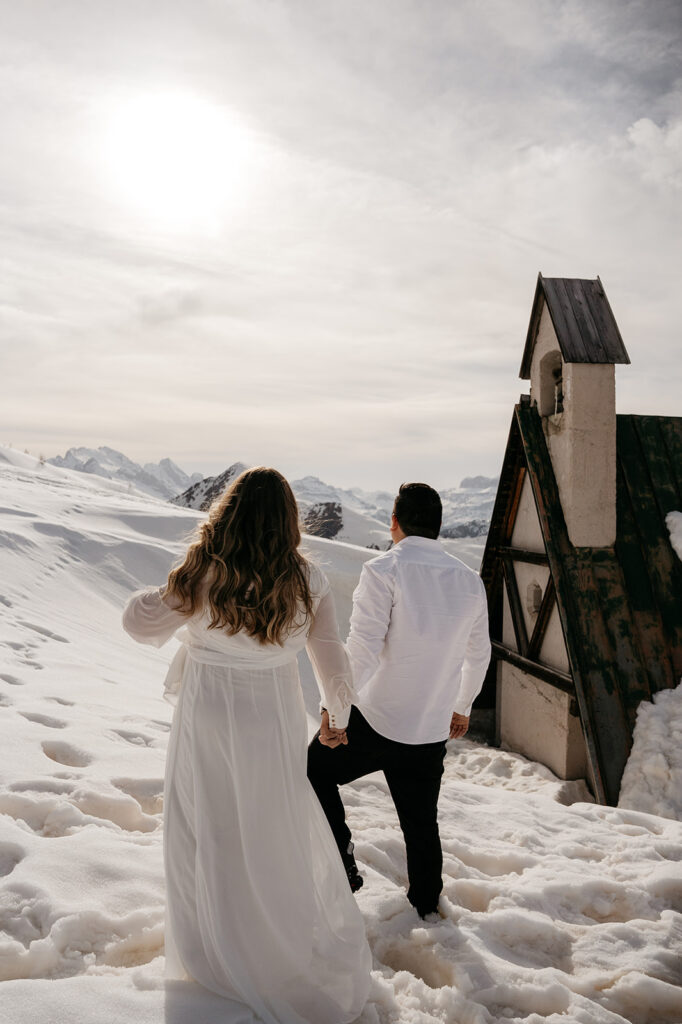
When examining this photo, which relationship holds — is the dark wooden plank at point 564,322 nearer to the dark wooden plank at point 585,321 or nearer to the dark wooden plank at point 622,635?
the dark wooden plank at point 585,321

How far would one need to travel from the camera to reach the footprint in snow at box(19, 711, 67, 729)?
4.47m

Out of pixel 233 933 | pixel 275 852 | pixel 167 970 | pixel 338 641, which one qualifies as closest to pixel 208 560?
pixel 338 641

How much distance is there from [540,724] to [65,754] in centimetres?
565

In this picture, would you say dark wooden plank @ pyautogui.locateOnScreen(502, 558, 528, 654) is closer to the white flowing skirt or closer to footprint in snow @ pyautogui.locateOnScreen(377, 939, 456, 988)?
footprint in snow @ pyautogui.locateOnScreen(377, 939, 456, 988)

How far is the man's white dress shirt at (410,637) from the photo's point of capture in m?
3.09

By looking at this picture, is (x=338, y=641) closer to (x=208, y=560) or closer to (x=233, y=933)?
(x=208, y=560)

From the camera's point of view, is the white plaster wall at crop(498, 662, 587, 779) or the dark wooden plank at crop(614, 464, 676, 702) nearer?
the dark wooden plank at crop(614, 464, 676, 702)

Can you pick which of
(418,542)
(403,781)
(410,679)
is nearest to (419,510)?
(418,542)

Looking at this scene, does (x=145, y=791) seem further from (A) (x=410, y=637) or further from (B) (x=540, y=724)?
(B) (x=540, y=724)

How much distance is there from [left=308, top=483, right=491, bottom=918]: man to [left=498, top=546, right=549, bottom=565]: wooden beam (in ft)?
15.7

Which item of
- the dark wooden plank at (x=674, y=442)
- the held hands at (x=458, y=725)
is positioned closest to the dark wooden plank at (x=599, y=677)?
the dark wooden plank at (x=674, y=442)

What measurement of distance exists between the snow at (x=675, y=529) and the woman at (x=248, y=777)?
18.3 ft

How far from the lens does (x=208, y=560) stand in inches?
98.0

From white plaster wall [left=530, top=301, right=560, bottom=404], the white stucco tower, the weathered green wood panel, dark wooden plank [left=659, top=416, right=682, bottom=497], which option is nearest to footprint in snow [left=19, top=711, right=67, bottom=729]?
the weathered green wood panel
